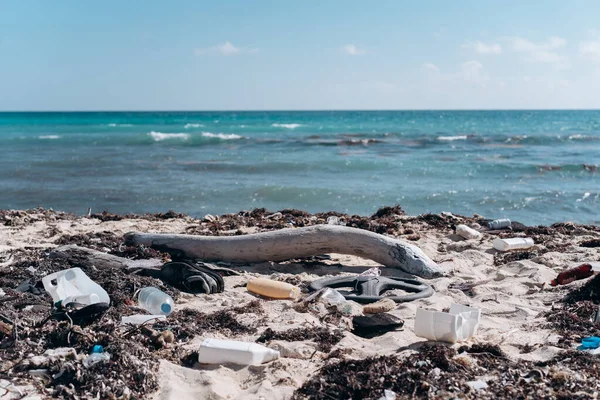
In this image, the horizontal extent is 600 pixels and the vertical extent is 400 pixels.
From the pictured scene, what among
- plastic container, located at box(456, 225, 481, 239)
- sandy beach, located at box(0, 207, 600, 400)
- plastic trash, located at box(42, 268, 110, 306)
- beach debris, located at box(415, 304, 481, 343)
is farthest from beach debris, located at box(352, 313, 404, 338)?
plastic container, located at box(456, 225, 481, 239)

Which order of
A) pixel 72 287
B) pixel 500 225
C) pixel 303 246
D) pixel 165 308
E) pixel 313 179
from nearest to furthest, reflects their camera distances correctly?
pixel 165 308, pixel 72 287, pixel 303 246, pixel 500 225, pixel 313 179

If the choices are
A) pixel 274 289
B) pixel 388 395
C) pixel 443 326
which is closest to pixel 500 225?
pixel 274 289

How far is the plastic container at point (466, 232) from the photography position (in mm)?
7949

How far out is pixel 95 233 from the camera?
7844 millimetres

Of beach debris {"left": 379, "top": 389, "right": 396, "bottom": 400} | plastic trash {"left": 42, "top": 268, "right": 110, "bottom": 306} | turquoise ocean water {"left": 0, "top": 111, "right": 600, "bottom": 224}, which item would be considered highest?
plastic trash {"left": 42, "top": 268, "right": 110, "bottom": 306}

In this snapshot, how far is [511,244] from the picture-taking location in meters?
7.25

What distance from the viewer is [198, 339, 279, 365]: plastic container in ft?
12.5

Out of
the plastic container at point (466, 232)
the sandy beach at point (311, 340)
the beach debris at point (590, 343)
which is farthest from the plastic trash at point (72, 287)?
the plastic container at point (466, 232)

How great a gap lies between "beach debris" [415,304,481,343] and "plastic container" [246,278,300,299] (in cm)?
149

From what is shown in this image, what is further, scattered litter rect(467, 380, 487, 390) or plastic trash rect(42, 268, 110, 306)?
plastic trash rect(42, 268, 110, 306)

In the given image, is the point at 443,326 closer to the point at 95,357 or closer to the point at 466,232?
the point at 95,357

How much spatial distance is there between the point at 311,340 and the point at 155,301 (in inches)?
58.0

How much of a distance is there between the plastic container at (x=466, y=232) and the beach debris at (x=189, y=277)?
386 cm

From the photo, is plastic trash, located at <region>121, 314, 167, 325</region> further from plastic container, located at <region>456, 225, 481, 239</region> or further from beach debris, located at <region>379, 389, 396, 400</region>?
plastic container, located at <region>456, 225, 481, 239</region>
